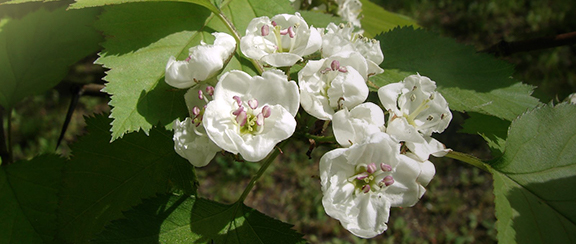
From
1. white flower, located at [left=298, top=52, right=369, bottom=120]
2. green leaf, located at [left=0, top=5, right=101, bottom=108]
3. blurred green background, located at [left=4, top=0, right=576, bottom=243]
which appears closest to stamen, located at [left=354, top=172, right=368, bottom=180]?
white flower, located at [left=298, top=52, right=369, bottom=120]

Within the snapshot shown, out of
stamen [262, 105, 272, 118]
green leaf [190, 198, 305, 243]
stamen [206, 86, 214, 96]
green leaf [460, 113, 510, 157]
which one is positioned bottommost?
green leaf [190, 198, 305, 243]

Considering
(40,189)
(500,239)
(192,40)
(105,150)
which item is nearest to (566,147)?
(500,239)

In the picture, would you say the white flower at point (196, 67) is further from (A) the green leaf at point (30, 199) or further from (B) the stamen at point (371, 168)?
(A) the green leaf at point (30, 199)

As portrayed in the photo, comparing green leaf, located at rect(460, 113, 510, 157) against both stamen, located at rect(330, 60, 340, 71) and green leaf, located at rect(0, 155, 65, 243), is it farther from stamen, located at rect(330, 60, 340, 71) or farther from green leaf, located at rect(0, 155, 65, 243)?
green leaf, located at rect(0, 155, 65, 243)

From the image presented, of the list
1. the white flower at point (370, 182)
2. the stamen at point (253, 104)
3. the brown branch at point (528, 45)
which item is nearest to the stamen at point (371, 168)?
the white flower at point (370, 182)

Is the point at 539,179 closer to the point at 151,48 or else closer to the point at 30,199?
the point at 151,48

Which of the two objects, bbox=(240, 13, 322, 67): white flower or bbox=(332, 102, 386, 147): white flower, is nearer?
bbox=(332, 102, 386, 147): white flower
